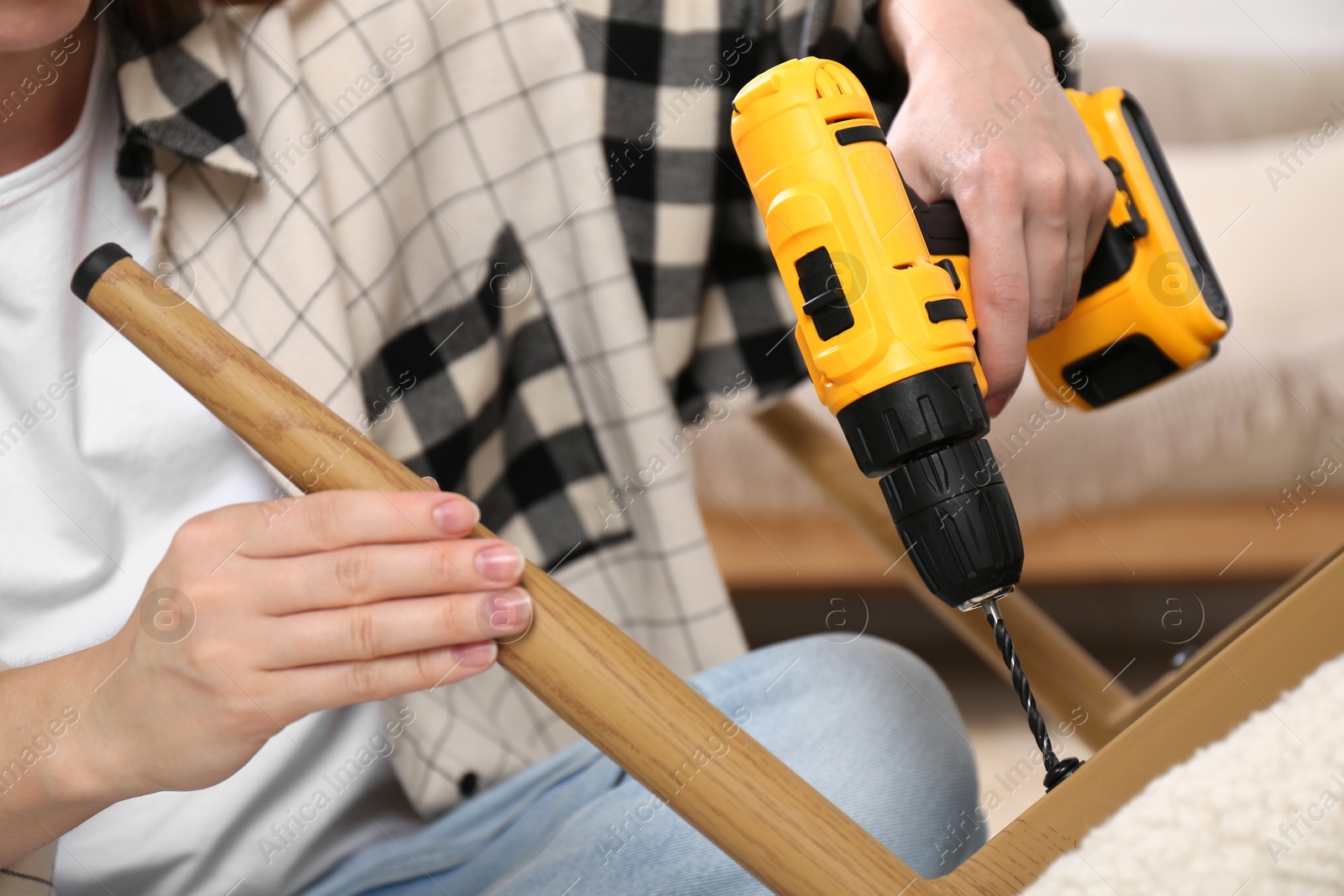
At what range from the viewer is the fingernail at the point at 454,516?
326 mm

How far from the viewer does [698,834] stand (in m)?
0.49

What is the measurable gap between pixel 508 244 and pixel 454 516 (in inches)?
15.0

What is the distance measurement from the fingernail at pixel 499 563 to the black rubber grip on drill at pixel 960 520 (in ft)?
0.57

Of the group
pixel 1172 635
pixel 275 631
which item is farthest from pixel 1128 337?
pixel 1172 635

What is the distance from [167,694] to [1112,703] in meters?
0.48

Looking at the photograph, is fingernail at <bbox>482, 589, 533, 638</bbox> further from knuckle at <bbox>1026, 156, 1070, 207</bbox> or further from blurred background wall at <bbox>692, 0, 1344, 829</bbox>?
blurred background wall at <bbox>692, 0, 1344, 829</bbox>

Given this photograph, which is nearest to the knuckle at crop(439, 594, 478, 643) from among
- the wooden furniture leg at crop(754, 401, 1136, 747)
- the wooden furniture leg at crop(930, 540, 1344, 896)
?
the wooden furniture leg at crop(930, 540, 1344, 896)

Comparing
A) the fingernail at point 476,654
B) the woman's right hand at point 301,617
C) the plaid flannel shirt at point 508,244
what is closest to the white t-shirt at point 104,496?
the plaid flannel shirt at point 508,244

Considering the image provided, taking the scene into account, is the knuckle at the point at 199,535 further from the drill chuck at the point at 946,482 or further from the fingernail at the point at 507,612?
the drill chuck at the point at 946,482

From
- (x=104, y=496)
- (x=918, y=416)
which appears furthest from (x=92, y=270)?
(x=918, y=416)

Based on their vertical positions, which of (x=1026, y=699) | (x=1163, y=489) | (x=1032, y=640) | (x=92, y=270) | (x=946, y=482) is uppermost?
(x=92, y=270)

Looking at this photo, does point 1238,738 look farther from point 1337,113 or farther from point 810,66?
point 1337,113

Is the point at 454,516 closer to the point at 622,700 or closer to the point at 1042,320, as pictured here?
the point at 622,700

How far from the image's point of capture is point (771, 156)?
428mm
